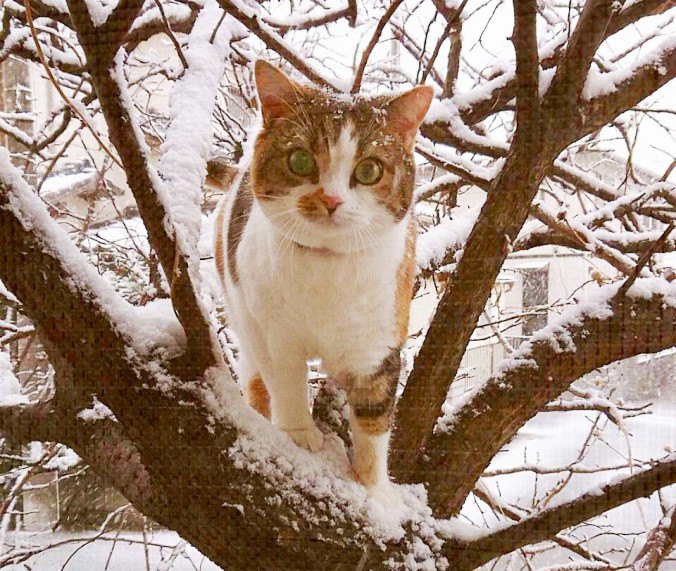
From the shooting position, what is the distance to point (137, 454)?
2.11ft

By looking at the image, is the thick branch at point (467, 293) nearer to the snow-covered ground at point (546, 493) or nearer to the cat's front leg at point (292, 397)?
the cat's front leg at point (292, 397)

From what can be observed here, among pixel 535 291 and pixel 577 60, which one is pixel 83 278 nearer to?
pixel 577 60

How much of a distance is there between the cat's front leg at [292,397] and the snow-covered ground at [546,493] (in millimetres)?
350

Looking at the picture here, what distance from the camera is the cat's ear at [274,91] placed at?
0.72m

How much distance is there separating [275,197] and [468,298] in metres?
0.29

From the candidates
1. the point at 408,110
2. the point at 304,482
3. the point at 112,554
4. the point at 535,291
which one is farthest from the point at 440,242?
the point at 112,554

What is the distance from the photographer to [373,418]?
736mm

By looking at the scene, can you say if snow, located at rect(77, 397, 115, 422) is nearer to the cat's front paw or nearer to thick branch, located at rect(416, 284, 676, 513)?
the cat's front paw

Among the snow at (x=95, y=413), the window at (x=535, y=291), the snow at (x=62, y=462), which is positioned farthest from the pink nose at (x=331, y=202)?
the snow at (x=62, y=462)

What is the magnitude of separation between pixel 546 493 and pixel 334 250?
2.76 ft

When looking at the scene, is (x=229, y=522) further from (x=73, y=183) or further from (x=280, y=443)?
(x=73, y=183)

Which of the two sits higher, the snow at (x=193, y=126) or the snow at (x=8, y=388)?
the snow at (x=193, y=126)

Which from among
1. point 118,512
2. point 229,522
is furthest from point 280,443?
point 118,512

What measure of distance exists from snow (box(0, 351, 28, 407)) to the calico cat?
0.35m
